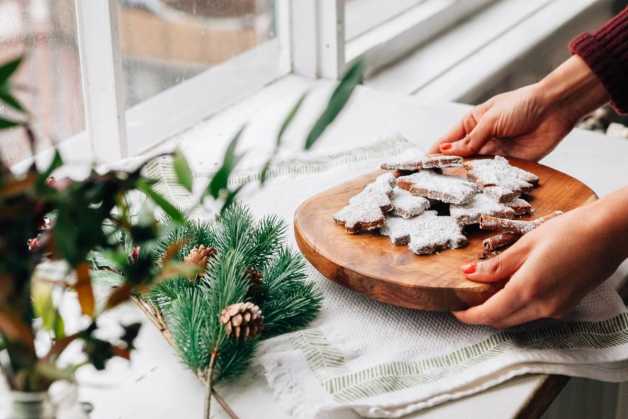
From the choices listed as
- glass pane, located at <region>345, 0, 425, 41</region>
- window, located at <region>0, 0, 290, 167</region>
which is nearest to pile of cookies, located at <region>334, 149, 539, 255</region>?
window, located at <region>0, 0, 290, 167</region>

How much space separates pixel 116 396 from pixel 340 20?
1.02 metres

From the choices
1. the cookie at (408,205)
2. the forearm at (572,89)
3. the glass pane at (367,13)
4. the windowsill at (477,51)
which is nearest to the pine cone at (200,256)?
the cookie at (408,205)

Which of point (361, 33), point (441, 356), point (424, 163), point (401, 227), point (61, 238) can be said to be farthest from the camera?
point (361, 33)

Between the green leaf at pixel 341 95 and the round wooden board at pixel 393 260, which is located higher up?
the green leaf at pixel 341 95

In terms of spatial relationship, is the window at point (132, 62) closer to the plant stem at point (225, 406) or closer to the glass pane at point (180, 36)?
the glass pane at point (180, 36)

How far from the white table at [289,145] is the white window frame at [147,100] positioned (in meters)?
0.03

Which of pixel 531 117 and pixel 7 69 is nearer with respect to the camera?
pixel 7 69

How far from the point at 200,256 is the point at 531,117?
1.78 feet

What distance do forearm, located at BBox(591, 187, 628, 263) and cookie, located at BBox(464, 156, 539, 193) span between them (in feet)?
0.52

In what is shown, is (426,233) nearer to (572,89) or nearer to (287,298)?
(287,298)

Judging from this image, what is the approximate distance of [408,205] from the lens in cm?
99

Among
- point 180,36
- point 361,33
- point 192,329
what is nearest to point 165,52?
point 180,36

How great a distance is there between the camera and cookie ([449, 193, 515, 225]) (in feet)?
3.19

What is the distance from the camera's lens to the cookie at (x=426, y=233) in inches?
36.8
